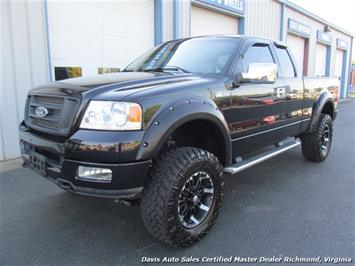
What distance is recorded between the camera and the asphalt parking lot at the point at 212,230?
271cm

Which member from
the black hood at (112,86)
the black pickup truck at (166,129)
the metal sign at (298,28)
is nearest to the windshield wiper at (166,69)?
the black pickup truck at (166,129)

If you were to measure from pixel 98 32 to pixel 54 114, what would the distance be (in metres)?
4.62

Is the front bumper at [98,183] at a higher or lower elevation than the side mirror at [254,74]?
lower

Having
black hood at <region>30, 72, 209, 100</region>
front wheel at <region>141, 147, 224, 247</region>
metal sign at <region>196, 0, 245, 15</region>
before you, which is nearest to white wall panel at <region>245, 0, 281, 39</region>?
metal sign at <region>196, 0, 245, 15</region>

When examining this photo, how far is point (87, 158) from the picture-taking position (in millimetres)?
2367

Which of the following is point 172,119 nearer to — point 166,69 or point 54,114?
point 54,114

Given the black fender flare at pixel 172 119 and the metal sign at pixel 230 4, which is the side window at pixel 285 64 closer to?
the black fender flare at pixel 172 119

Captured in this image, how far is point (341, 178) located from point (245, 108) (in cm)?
225

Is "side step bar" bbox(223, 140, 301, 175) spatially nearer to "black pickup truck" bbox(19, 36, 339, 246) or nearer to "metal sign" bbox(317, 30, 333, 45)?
"black pickup truck" bbox(19, 36, 339, 246)

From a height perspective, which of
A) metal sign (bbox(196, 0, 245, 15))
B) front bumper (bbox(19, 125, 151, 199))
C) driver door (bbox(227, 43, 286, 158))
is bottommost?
front bumper (bbox(19, 125, 151, 199))

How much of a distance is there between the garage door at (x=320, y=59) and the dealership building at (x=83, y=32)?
8.98 m

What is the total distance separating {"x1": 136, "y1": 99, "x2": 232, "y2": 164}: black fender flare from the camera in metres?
2.44

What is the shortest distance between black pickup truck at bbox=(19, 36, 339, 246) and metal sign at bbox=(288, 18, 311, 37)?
12.2 m

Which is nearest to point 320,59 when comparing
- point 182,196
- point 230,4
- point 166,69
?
point 230,4
